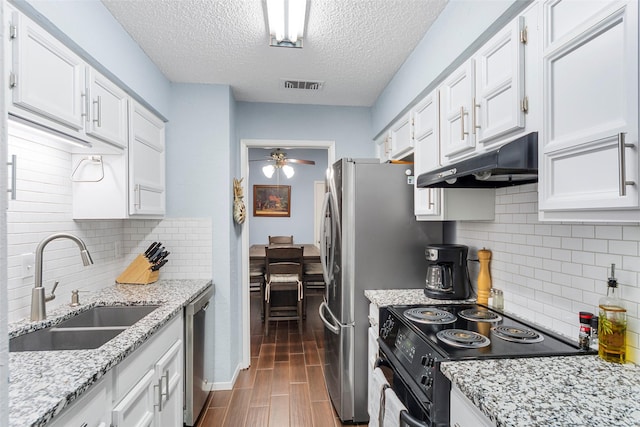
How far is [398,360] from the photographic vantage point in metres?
1.47

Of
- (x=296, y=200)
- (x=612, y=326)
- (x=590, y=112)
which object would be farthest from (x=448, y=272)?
(x=296, y=200)

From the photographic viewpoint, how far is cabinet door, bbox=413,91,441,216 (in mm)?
1776

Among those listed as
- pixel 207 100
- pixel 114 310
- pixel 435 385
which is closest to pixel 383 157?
pixel 207 100

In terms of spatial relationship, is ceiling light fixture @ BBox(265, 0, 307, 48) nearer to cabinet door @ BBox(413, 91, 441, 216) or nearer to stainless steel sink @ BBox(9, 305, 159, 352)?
cabinet door @ BBox(413, 91, 441, 216)

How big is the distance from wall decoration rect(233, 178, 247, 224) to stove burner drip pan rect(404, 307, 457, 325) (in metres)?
1.65

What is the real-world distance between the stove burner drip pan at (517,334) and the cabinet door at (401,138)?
125cm

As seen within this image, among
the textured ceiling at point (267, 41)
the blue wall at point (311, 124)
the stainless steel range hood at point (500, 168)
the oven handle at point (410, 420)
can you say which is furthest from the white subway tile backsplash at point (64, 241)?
the stainless steel range hood at point (500, 168)

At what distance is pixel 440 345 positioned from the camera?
1250mm

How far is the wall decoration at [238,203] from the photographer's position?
9.04 ft

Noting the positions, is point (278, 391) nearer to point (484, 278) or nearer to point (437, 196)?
point (484, 278)

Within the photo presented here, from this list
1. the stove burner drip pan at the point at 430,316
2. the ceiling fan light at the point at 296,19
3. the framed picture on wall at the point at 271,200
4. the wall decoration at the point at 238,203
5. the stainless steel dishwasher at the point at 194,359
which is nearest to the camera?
the stove burner drip pan at the point at 430,316

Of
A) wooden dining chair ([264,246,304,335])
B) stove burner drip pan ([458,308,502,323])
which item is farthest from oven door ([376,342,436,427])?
wooden dining chair ([264,246,304,335])

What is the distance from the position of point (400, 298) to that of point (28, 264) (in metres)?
1.93

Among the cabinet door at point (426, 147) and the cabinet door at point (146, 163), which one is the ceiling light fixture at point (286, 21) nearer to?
the cabinet door at point (426, 147)
